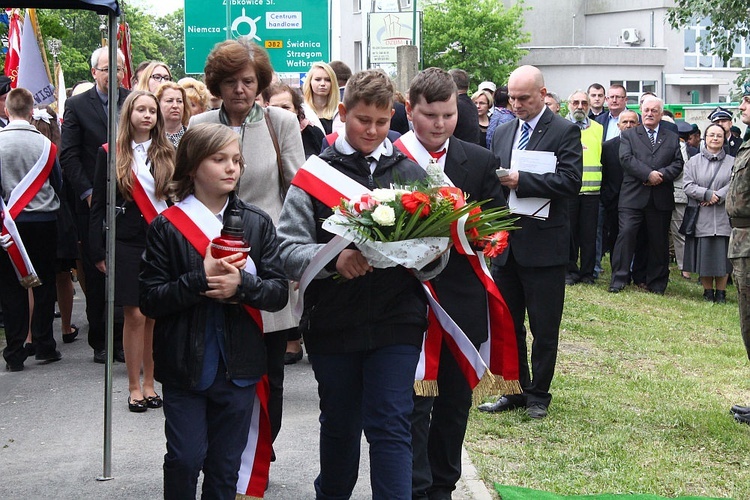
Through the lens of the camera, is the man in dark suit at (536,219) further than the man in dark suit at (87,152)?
No

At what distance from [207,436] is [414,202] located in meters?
1.37

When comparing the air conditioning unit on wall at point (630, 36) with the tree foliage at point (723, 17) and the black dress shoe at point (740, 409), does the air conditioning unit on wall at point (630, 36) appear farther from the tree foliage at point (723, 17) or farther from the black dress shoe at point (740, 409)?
the black dress shoe at point (740, 409)

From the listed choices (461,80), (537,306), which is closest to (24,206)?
(461,80)

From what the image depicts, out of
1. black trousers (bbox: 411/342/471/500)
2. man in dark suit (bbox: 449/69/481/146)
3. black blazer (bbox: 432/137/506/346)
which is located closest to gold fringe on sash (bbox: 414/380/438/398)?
black trousers (bbox: 411/342/471/500)

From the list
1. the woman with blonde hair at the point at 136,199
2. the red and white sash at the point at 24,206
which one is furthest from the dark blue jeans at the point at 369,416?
the red and white sash at the point at 24,206

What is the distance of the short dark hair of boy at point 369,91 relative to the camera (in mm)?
4539

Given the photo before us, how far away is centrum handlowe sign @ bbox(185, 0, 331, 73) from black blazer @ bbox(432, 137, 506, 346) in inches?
812

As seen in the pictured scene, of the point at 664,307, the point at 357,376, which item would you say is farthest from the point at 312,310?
the point at 664,307

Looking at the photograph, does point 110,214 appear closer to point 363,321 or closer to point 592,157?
point 363,321

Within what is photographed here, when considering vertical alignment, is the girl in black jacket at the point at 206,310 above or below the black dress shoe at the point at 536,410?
above

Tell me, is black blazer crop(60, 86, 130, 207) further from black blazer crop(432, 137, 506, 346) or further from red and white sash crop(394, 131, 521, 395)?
black blazer crop(432, 137, 506, 346)

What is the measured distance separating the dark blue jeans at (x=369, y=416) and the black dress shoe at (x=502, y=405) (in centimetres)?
274

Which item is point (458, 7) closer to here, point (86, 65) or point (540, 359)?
point (86, 65)

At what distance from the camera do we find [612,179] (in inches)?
577
